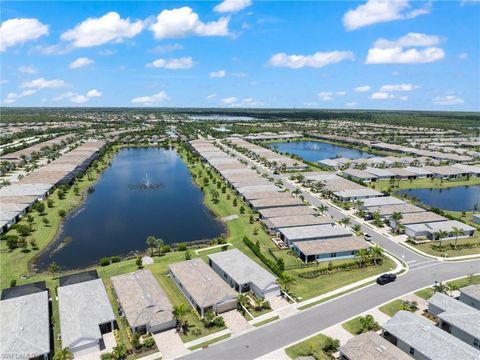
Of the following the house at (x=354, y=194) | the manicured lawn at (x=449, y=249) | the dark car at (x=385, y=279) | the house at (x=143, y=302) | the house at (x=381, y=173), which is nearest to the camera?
the house at (x=143, y=302)

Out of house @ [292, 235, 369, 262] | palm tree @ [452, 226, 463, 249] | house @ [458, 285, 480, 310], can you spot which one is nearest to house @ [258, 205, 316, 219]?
house @ [292, 235, 369, 262]

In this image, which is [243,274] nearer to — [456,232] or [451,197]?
[456,232]

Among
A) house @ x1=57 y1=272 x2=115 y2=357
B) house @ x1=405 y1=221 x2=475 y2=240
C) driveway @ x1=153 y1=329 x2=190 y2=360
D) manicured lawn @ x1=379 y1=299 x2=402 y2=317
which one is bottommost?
driveway @ x1=153 y1=329 x2=190 y2=360

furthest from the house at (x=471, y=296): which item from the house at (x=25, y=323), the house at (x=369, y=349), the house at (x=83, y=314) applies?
the house at (x=25, y=323)

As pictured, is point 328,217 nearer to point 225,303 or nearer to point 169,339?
point 225,303

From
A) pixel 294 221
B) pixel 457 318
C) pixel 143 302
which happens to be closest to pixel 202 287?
pixel 143 302

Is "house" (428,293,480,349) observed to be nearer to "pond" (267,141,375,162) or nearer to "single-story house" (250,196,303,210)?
"single-story house" (250,196,303,210)

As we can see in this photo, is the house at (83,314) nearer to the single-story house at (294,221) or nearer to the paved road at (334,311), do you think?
the paved road at (334,311)
